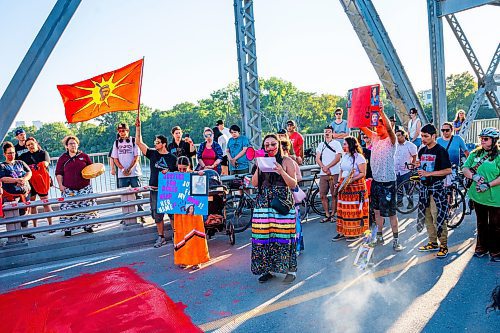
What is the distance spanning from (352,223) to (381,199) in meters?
0.78

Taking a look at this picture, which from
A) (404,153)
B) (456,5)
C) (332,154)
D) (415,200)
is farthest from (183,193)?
(456,5)

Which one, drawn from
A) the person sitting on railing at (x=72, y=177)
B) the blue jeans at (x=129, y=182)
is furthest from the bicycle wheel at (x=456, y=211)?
the person sitting on railing at (x=72, y=177)

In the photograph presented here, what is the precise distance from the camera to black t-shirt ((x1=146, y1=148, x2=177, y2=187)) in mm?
7180

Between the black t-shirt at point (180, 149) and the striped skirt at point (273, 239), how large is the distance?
3.08m

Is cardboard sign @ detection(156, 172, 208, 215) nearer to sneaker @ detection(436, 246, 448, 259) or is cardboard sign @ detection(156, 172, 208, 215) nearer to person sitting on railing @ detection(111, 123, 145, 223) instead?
person sitting on railing @ detection(111, 123, 145, 223)

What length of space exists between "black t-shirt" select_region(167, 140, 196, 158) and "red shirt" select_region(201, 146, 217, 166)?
0.23 m

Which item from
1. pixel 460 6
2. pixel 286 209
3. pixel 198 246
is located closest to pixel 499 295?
pixel 286 209

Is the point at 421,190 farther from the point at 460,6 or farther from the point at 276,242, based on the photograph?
the point at 460,6

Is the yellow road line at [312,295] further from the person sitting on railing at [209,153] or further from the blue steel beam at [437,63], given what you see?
the blue steel beam at [437,63]

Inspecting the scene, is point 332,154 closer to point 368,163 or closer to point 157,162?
point 368,163

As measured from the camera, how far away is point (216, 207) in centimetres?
724

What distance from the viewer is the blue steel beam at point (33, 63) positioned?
20.8 feet

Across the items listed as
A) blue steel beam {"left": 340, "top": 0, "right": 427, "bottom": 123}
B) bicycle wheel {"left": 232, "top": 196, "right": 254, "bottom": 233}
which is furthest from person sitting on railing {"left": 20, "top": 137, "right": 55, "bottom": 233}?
blue steel beam {"left": 340, "top": 0, "right": 427, "bottom": 123}

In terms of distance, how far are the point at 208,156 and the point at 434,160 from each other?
13.8ft
